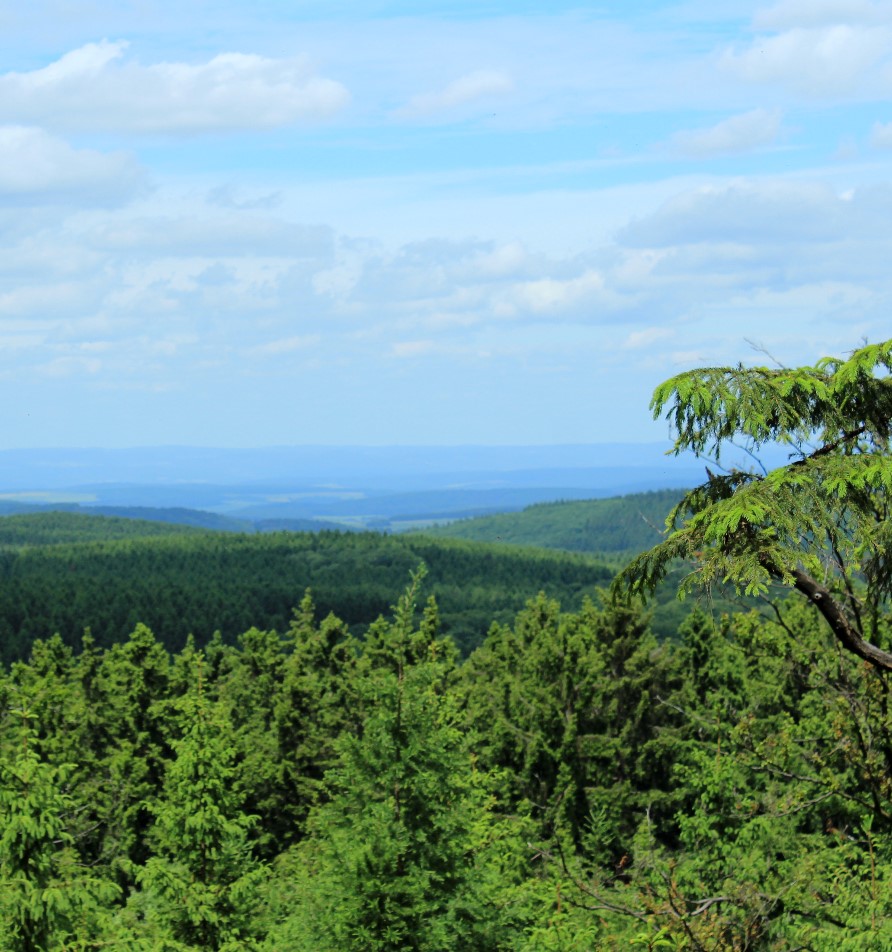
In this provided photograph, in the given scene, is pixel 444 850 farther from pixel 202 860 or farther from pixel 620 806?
pixel 620 806

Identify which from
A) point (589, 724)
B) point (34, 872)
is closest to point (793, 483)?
point (34, 872)

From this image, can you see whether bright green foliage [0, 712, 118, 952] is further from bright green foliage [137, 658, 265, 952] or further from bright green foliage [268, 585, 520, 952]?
bright green foliage [268, 585, 520, 952]

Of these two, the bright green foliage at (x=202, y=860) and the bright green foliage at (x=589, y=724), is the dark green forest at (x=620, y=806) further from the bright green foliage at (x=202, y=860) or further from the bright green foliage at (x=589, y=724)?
the bright green foliage at (x=589, y=724)

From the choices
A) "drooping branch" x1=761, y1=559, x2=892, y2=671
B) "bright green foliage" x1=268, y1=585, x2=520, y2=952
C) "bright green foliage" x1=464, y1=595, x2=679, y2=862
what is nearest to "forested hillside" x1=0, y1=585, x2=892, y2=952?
"bright green foliage" x1=268, y1=585, x2=520, y2=952

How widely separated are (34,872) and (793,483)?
11808 mm

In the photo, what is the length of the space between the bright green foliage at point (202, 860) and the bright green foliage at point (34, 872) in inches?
86.4

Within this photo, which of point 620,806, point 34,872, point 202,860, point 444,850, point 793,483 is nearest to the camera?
point 793,483

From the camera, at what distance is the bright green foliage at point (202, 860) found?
18.4 m

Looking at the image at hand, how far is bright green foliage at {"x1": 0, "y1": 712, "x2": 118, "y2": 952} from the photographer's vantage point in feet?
51.1

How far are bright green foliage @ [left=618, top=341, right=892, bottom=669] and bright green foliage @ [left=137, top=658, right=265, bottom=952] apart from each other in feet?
33.8

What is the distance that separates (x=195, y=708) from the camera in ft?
64.0

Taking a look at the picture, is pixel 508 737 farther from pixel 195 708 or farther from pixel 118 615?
pixel 118 615

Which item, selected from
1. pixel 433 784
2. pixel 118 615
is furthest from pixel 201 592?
pixel 433 784

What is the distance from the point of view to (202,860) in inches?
746
